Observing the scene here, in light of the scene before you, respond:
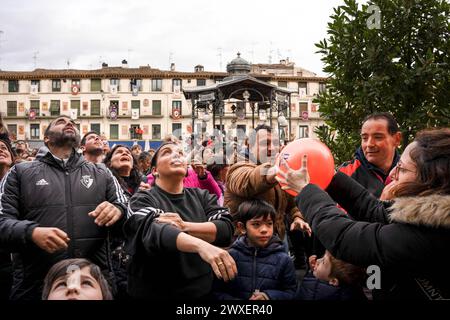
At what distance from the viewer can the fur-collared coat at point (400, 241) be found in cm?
171

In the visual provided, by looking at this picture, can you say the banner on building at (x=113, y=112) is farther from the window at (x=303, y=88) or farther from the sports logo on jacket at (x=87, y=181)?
the sports logo on jacket at (x=87, y=181)

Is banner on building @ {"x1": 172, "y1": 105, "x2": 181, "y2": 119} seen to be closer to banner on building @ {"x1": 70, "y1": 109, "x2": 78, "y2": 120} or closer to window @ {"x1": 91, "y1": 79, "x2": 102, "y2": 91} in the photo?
window @ {"x1": 91, "y1": 79, "x2": 102, "y2": 91}

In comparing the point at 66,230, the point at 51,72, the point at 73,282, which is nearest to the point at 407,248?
the point at 73,282

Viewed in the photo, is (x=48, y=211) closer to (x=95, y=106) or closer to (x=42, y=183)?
(x=42, y=183)

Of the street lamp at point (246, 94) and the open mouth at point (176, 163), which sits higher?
the street lamp at point (246, 94)

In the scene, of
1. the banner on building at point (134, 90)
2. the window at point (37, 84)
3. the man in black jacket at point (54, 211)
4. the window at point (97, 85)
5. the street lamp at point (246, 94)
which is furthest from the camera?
the window at point (37, 84)

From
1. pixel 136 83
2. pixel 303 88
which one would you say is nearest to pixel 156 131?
pixel 136 83

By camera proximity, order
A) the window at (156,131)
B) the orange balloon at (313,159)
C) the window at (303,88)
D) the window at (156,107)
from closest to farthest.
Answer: the orange balloon at (313,159) → the window at (303,88) → the window at (156,131) → the window at (156,107)

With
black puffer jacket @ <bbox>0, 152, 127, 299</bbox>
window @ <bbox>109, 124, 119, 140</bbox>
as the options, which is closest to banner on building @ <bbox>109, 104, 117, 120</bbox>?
window @ <bbox>109, 124, 119, 140</bbox>

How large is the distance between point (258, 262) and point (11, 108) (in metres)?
53.8

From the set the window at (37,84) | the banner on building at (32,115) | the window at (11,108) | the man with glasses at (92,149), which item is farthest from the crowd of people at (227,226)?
the window at (11,108)

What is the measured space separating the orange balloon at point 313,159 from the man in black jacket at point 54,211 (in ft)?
4.15

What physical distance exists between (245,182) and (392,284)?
47.5 inches

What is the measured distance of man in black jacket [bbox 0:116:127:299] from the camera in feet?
9.07
